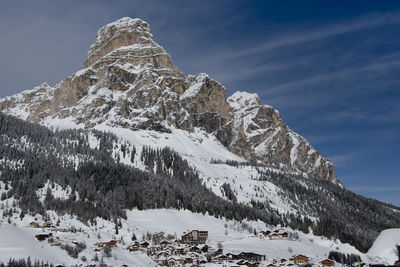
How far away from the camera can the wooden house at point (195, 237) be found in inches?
5650

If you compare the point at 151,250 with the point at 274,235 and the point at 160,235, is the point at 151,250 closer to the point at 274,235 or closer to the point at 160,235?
the point at 160,235

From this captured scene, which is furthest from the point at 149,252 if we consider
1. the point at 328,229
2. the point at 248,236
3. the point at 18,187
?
the point at 328,229

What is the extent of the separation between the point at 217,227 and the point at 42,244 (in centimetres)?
9655

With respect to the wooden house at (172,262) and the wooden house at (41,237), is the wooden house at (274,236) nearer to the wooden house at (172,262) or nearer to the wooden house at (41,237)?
the wooden house at (172,262)

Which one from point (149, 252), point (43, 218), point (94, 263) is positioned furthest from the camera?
point (43, 218)

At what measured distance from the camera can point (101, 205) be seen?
169125mm

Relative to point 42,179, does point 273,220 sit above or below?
below

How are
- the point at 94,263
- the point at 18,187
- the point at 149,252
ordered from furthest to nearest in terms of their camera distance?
A: the point at 18,187
the point at 149,252
the point at 94,263

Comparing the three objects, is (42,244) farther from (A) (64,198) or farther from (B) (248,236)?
(B) (248,236)

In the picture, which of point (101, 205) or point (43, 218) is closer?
point (43, 218)

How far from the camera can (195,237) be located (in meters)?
146

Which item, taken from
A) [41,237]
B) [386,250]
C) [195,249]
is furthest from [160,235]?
[386,250]

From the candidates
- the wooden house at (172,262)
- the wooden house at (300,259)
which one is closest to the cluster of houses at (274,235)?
the wooden house at (300,259)

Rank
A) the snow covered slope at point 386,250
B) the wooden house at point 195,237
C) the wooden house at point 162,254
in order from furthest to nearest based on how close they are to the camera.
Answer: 1. the wooden house at point 195,237
2. the wooden house at point 162,254
3. the snow covered slope at point 386,250
